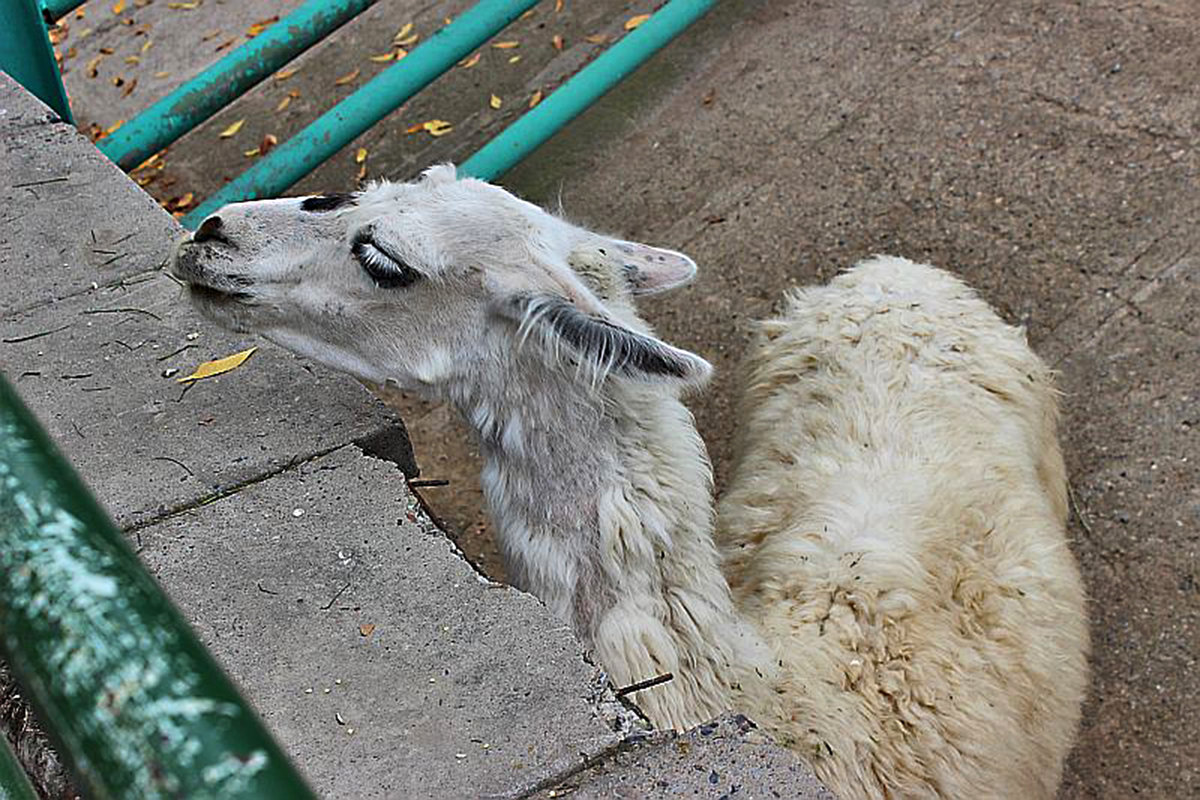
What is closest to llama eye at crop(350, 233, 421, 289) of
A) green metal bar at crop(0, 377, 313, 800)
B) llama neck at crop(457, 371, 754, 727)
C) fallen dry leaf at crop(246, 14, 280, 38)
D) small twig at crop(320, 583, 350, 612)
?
llama neck at crop(457, 371, 754, 727)

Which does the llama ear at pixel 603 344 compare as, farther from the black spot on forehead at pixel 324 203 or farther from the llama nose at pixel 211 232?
the llama nose at pixel 211 232

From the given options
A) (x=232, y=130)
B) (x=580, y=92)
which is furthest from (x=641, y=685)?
(x=232, y=130)

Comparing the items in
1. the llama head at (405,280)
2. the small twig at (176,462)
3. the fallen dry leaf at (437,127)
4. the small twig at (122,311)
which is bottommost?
the fallen dry leaf at (437,127)

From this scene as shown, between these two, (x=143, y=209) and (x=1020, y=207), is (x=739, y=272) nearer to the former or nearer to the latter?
(x=1020, y=207)

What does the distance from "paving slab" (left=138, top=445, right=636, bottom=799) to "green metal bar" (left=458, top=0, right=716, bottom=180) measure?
2.35 meters

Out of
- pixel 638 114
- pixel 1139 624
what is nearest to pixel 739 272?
pixel 638 114

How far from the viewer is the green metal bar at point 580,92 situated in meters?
4.89

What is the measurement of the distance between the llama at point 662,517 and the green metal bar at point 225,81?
195 centimetres

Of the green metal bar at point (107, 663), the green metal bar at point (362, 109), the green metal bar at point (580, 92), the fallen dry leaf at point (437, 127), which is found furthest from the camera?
the fallen dry leaf at point (437, 127)

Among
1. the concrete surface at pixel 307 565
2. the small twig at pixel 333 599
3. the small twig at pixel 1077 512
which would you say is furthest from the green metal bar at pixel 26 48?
the small twig at pixel 1077 512

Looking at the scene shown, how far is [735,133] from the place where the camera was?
5750 millimetres

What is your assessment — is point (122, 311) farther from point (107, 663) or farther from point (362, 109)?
point (107, 663)

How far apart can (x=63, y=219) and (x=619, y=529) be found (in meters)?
1.76

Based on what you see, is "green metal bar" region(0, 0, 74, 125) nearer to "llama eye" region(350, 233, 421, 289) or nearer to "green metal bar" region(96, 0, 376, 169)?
"green metal bar" region(96, 0, 376, 169)
